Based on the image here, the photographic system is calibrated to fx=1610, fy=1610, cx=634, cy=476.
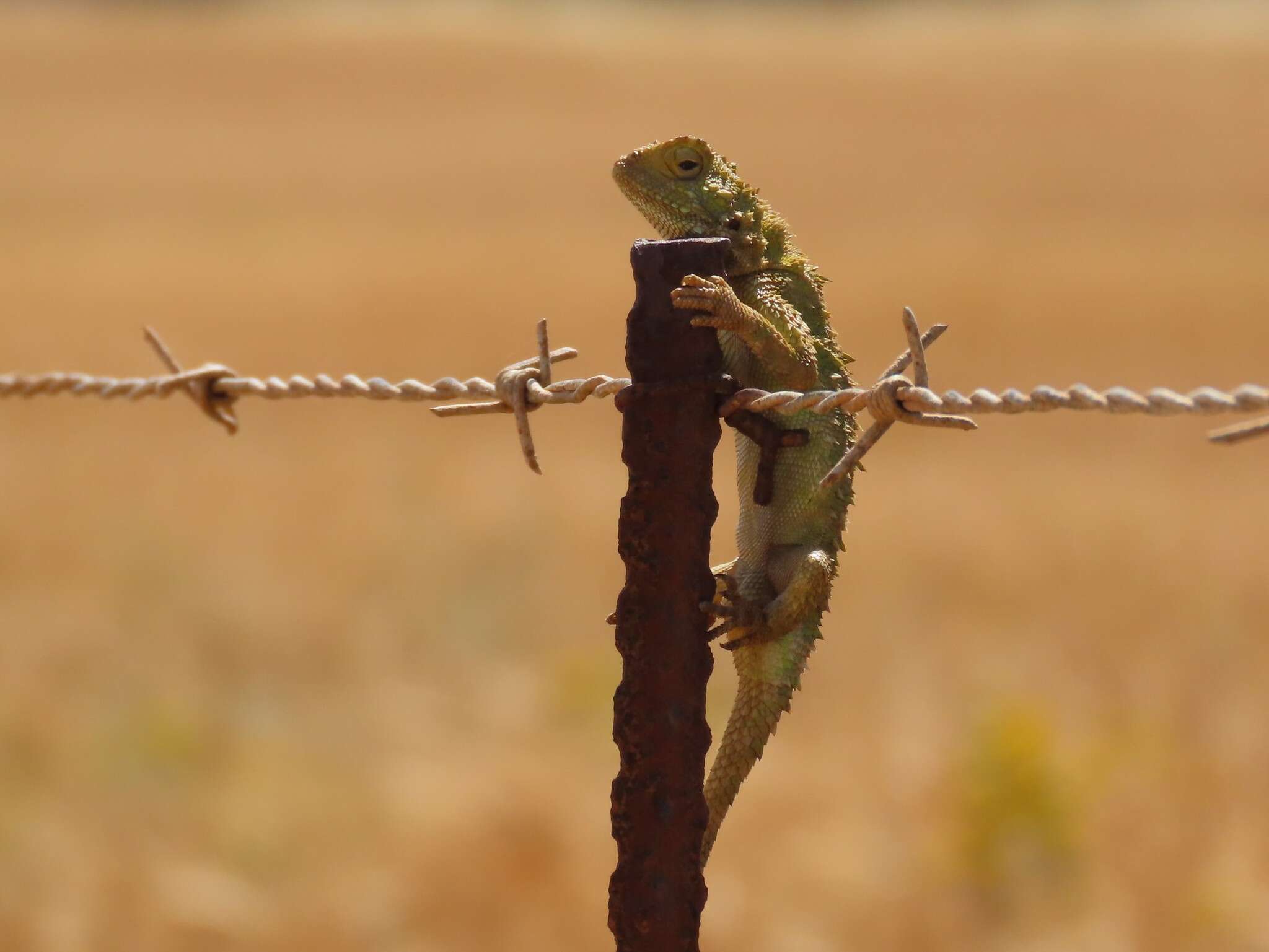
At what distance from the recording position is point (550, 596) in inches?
539

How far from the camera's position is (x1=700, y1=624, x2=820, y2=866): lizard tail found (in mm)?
3330

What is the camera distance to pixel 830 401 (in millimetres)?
2908

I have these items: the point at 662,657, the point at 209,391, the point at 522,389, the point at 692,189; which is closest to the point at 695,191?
the point at 692,189

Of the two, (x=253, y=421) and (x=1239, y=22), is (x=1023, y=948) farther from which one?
(x=1239, y=22)

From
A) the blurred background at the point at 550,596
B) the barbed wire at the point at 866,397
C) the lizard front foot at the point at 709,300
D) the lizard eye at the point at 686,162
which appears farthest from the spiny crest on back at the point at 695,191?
the blurred background at the point at 550,596

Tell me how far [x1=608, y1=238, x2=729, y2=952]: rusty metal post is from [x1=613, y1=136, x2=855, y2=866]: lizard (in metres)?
0.16

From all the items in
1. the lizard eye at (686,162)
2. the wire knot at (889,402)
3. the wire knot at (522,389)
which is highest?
the lizard eye at (686,162)

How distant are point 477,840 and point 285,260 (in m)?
17.7

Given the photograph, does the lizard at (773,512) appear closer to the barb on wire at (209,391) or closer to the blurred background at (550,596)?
the barb on wire at (209,391)

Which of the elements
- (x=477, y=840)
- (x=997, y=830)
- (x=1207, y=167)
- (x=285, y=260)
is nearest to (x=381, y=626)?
(x=477, y=840)

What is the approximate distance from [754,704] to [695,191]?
1.22 m

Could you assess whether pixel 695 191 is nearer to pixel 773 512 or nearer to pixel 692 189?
pixel 692 189

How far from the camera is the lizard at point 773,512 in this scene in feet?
10.7

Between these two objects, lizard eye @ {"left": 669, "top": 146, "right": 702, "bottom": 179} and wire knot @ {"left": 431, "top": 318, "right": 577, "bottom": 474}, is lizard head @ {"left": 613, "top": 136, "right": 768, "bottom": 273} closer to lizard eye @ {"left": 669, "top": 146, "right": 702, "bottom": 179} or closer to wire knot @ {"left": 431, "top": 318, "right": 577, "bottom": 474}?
lizard eye @ {"left": 669, "top": 146, "right": 702, "bottom": 179}
